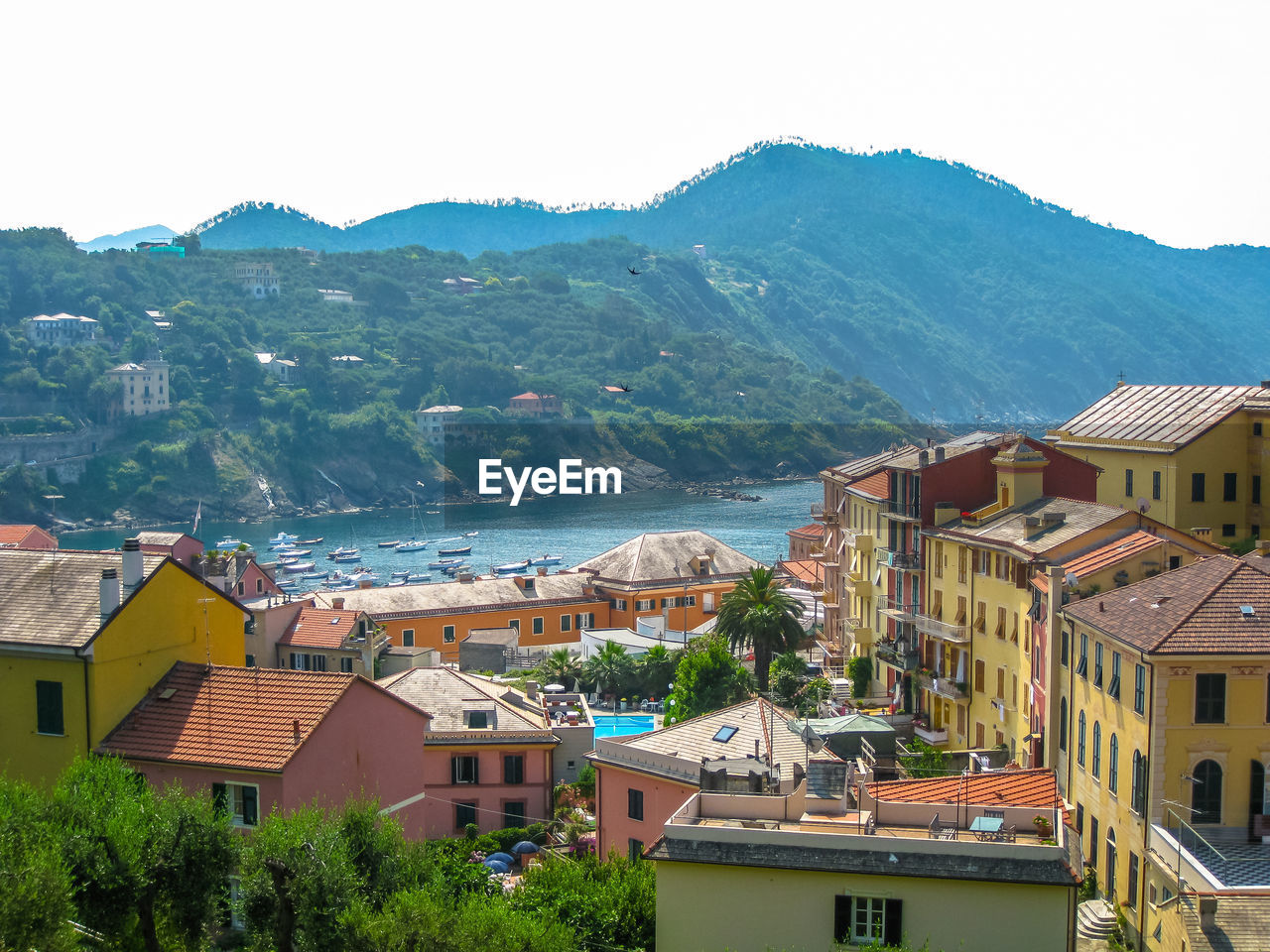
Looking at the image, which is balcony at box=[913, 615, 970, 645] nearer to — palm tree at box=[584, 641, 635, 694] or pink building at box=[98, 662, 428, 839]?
palm tree at box=[584, 641, 635, 694]

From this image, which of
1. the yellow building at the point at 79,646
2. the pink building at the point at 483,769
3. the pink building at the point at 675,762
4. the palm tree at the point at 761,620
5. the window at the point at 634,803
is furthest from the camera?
the palm tree at the point at 761,620

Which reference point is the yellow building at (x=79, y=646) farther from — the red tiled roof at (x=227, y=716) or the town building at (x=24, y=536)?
the town building at (x=24, y=536)

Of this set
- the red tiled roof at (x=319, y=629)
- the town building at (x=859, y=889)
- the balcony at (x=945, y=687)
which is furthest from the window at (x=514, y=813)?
the town building at (x=859, y=889)

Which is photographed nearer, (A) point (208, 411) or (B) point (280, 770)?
(B) point (280, 770)

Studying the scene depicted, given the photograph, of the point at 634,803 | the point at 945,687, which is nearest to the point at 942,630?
the point at 945,687

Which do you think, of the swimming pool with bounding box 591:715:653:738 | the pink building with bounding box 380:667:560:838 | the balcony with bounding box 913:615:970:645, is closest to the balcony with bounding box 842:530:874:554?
the balcony with bounding box 913:615:970:645

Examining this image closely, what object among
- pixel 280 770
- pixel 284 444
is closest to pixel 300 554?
pixel 284 444

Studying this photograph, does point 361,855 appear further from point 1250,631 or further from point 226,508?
point 226,508
